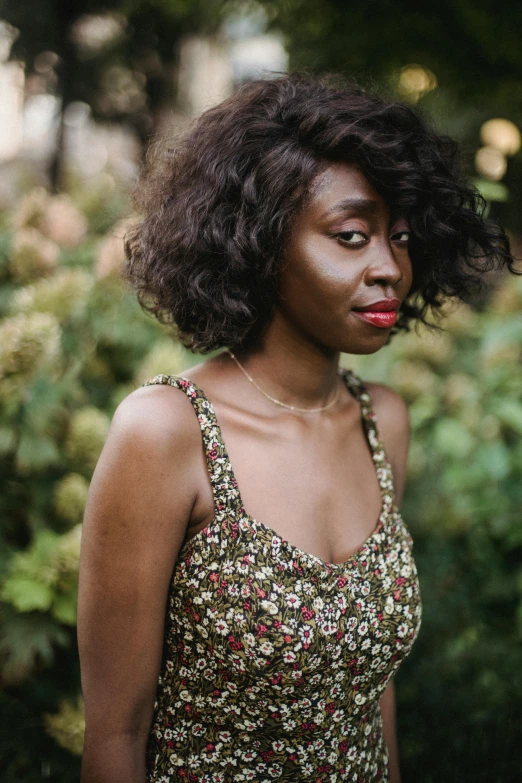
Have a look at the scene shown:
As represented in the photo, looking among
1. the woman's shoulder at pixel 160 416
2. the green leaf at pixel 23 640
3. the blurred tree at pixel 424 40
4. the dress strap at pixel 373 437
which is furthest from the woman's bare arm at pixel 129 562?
the blurred tree at pixel 424 40

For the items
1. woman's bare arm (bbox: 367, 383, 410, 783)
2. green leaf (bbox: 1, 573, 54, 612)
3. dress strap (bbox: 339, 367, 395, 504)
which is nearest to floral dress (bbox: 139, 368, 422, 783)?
dress strap (bbox: 339, 367, 395, 504)

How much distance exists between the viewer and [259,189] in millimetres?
1594

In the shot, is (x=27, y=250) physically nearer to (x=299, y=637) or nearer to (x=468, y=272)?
(x=468, y=272)

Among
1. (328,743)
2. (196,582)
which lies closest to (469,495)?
(328,743)

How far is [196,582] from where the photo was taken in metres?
1.45

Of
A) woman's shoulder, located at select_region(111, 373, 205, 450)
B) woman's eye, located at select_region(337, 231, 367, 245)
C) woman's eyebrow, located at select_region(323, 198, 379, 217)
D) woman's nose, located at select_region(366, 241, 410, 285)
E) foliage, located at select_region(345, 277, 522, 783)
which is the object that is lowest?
foliage, located at select_region(345, 277, 522, 783)

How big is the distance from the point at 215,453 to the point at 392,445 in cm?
70

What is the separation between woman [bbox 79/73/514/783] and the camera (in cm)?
142

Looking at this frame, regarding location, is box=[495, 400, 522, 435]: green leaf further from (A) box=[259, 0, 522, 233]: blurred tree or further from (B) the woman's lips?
(A) box=[259, 0, 522, 233]: blurred tree

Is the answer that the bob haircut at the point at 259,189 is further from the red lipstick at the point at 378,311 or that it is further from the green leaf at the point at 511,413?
the green leaf at the point at 511,413

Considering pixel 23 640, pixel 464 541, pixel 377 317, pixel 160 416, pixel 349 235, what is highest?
pixel 349 235

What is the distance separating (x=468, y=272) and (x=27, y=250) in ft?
5.74

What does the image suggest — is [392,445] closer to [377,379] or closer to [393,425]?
[393,425]

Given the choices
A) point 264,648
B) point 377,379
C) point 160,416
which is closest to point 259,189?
point 160,416
